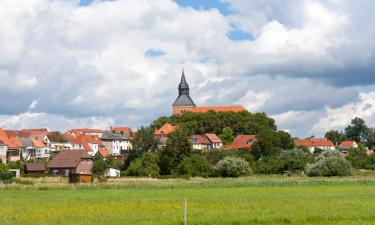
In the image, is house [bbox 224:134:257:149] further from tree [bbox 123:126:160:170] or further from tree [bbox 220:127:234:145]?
tree [bbox 123:126:160:170]

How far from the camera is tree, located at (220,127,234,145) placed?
186 metres

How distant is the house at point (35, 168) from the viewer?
374 feet

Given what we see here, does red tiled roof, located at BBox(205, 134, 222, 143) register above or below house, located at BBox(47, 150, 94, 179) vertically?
above

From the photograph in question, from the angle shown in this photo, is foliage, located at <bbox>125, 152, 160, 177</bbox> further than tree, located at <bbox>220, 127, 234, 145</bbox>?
No

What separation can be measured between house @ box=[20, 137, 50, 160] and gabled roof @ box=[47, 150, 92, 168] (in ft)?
139

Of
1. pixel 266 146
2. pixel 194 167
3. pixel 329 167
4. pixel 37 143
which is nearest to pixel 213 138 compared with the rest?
pixel 37 143

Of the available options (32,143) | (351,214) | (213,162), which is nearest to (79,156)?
(213,162)

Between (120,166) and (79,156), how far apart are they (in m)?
8.97

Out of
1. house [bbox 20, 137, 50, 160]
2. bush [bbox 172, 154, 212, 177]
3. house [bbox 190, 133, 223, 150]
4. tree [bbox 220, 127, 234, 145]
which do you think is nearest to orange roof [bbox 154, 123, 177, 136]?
house [bbox 190, 133, 223, 150]

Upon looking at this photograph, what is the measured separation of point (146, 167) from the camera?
357ft

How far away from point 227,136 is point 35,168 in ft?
264

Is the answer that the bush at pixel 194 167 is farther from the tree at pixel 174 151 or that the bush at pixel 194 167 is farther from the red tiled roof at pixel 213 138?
the red tiled roof at pixel 213 138

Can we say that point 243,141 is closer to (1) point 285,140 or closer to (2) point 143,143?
(1) point 285,140

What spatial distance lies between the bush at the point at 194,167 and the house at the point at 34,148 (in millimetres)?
65861
